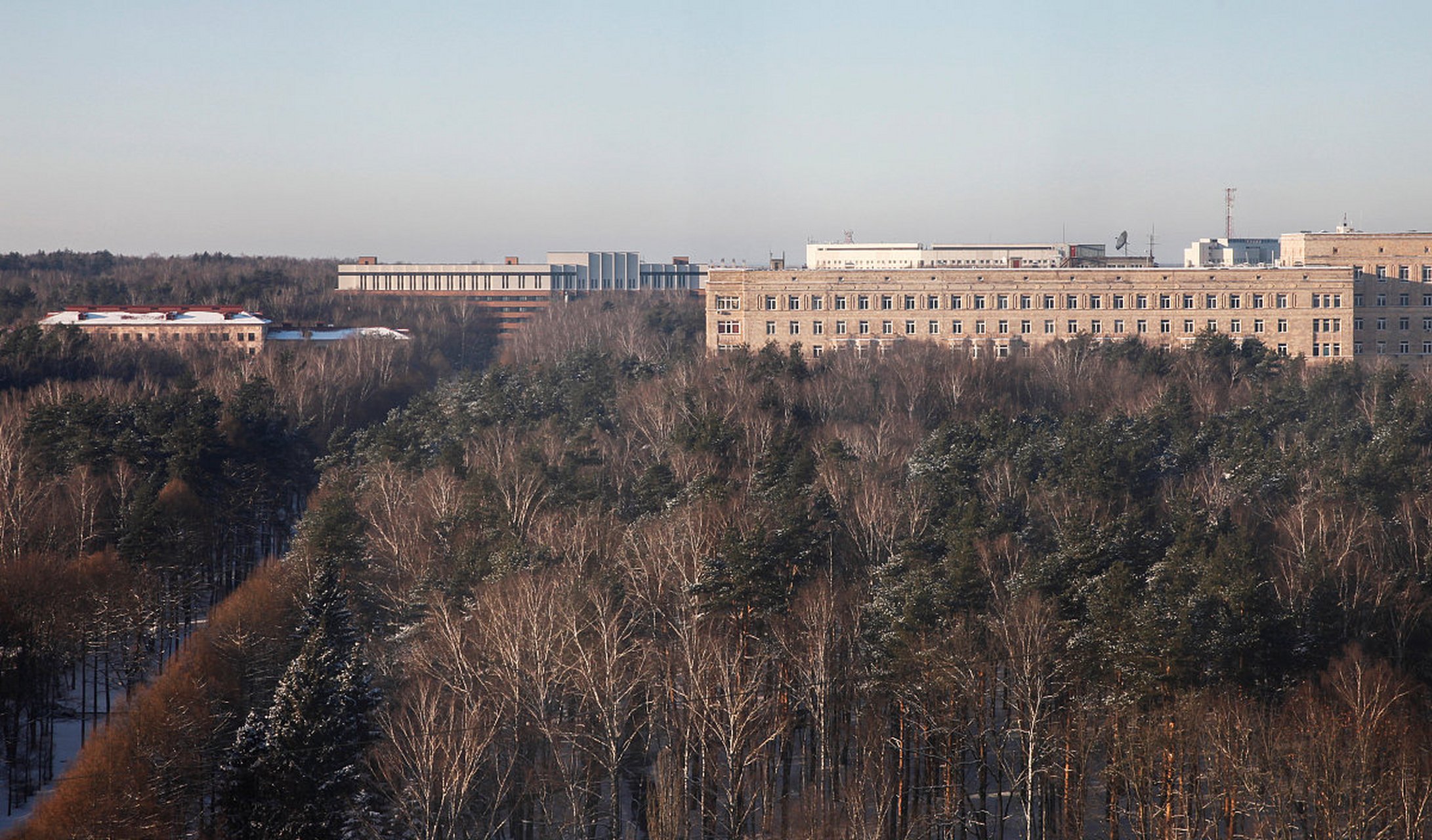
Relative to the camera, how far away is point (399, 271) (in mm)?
142250

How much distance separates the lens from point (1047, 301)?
74000 millimetres

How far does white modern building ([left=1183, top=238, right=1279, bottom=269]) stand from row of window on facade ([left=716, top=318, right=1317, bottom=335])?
26.0 feet

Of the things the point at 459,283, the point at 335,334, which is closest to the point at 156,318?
the point at 335,334

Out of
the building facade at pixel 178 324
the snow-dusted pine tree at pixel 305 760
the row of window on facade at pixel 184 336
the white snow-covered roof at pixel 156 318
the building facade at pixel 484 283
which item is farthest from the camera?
the building facade at pixel 484 283

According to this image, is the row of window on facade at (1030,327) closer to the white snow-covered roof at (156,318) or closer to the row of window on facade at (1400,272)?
the row of window on facade at (1400,272)

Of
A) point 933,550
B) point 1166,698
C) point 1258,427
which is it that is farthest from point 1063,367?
point 1166,698

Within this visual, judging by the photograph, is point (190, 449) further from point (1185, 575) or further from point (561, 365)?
point (1185, 575)

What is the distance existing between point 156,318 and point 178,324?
221cm

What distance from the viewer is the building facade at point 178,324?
92.1m

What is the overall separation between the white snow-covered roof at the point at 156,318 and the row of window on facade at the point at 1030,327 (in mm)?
35101

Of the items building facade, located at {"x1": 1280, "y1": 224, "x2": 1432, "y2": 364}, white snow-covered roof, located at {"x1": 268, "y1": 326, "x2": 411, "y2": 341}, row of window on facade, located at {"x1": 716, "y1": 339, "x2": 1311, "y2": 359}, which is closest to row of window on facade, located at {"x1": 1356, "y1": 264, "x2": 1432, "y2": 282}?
building facade, located at {"x1": 1280, "y1": 224, "x2": 1432, "y2": 364}

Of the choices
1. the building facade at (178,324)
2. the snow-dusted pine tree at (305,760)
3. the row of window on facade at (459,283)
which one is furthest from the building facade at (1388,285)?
the row of window on facade at (459,283)

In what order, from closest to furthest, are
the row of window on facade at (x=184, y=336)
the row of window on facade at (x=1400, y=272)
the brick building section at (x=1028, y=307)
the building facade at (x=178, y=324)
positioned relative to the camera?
1. the brick building section at (x=1028, y=307)
2. the row of window on facade at (x=1400, y=272)
3. the row of window on facade at (x=184, y=336)
4. the building facade at (x=178, y=324)

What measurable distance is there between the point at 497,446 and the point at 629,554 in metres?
14.9
